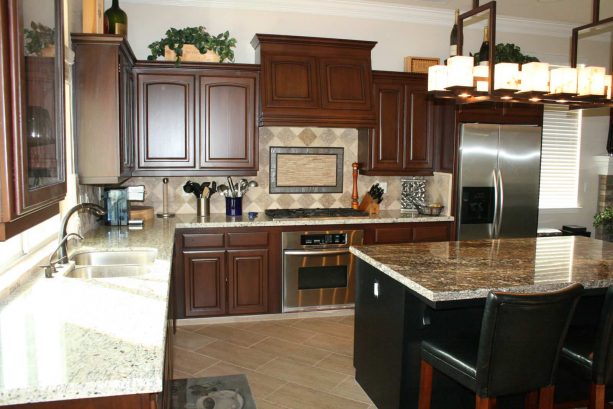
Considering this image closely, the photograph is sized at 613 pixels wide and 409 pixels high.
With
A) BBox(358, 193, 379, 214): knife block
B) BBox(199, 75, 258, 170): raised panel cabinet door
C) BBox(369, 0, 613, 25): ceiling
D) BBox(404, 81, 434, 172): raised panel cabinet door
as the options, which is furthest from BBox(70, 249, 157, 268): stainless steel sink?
BBox(369, 0, 613, 25): ceiling

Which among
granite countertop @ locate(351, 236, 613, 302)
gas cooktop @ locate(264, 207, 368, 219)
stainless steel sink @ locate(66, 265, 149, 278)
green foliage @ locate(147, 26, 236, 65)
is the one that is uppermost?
green foliage @ locate(147, 26, 236, 65)

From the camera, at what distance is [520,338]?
6.93 ft

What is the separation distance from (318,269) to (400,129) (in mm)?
1602

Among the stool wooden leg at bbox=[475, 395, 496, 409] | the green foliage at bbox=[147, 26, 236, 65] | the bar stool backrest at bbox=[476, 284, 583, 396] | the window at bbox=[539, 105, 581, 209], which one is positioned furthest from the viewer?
the window at bbox=[539, 105, 581, 209]

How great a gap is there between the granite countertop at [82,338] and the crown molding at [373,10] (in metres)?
3.23

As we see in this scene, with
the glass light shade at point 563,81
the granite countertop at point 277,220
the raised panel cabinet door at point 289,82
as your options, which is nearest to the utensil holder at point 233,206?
the granite countertop at point 277,220

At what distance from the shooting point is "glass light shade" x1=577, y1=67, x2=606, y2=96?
120 inches

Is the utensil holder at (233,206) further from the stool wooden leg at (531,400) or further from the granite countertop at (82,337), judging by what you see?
the stool wooden leg at (531,400)

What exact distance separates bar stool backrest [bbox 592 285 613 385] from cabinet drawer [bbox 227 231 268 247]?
2783mm

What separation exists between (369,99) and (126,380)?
3.98 m

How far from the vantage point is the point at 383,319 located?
2.88 m

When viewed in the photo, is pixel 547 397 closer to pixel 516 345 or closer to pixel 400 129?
pixel 516 345

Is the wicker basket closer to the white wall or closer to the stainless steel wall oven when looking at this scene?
the white wall

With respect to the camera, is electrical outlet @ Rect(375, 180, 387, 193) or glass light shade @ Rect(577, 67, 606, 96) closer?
glass light shade @ Rect(577, 67, 606, 96)
